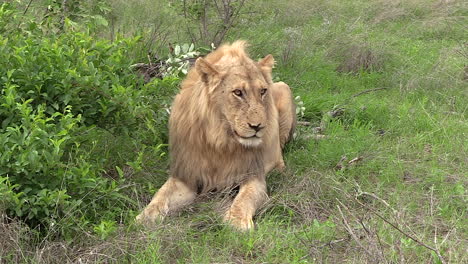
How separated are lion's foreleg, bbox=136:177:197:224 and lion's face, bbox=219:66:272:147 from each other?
50cm

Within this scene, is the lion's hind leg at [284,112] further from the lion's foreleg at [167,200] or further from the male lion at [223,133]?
the lion's foreleg at [167,200]

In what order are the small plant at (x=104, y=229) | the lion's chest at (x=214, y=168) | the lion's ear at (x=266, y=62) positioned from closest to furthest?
the small plant at (x=104, y=229) < the lion's chest at (x=214, y=168) < the lion's ear at (x=266, y=62)

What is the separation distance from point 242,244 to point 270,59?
133 centimetres

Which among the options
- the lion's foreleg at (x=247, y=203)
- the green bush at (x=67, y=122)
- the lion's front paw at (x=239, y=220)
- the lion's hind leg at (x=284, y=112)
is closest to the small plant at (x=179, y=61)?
the green bush at (x=67, y=122)

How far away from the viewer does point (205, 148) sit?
14.0 feet

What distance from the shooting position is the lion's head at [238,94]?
4.01 metres

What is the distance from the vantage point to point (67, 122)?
3.67 m

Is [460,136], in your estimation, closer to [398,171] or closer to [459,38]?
A: [398,171]

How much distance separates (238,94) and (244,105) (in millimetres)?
85

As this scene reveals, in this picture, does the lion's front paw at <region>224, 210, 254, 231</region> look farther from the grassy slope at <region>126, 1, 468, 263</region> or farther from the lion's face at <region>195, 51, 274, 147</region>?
the lion's face at <region>195, 51, 274, 147</region>

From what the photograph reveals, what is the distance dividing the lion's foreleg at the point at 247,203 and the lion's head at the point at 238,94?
27cm

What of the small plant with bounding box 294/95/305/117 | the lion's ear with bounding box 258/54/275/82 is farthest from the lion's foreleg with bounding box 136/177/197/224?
the small plant with bounding box 294/95/305/117

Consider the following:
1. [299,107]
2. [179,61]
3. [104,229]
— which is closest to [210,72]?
[104,229]

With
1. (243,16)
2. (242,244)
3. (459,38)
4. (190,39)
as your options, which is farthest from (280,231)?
(459,38)
